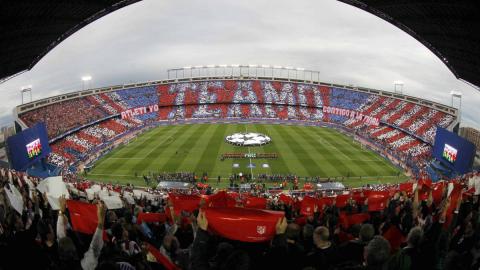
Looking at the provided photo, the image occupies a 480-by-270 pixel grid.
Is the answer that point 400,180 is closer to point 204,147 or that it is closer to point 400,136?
point 400,136

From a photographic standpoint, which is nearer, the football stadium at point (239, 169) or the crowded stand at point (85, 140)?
the football stadium at point (239, 169)

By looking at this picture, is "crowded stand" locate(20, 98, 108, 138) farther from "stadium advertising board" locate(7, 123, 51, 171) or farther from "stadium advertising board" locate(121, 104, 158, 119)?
"stadium advertising board" locate(7, 123, 51, 171)

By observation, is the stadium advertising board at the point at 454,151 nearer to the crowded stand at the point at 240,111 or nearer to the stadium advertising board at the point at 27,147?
A: the crowded stand at the point at 240,111

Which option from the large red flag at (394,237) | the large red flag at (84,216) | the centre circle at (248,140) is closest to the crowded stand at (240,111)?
the centre circle at (248,140)

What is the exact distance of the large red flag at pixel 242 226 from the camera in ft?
19.9

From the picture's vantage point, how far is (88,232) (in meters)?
8.55

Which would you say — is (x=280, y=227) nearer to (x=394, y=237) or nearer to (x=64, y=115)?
(x=394, y=237)

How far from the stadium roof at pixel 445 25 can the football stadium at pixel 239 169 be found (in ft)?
0.66

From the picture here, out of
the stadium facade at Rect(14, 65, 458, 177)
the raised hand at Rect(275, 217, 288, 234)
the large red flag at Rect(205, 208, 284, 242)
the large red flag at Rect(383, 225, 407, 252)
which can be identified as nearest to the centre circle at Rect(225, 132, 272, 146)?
the stadium facade at Rect(14, 65, 458, 177)

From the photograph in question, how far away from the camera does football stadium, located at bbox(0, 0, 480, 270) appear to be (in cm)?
595

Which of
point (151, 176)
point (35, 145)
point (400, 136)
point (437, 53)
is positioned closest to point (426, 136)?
point (400, 136)

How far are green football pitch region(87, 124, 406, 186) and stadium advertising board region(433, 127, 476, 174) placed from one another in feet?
16.8

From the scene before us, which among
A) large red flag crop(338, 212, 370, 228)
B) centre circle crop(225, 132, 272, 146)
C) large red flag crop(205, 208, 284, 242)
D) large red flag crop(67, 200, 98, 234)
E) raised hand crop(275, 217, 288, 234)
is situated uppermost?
raised hand crop(275, 217, 288, 234)

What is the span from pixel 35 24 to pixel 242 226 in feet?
90.5
